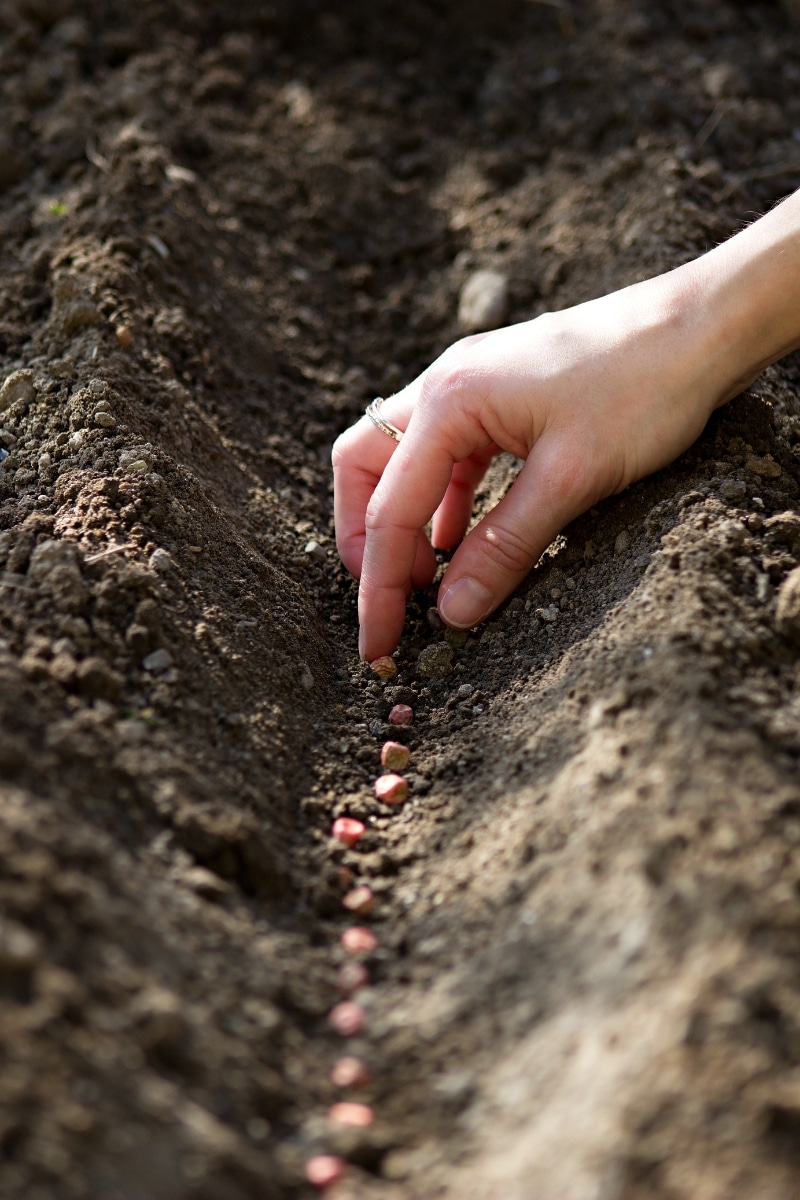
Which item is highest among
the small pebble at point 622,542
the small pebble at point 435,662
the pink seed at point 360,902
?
the pink seed at point 360,902

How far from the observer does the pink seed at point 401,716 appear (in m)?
1.80

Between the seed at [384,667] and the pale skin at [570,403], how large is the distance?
21 mm

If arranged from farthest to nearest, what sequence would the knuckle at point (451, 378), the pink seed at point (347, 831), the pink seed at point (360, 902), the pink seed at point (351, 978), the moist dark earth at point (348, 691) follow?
the knuckle at point (451, 378), the pink seed at point (347, 831), the pink seed at point (360, 902), the pink seed at point (351, 978), the moist dark earth at point (348, 691)

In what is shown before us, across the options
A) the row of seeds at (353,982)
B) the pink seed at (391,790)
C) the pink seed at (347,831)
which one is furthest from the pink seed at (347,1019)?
the pink seed at (391,790)

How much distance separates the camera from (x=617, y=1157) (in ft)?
3.39

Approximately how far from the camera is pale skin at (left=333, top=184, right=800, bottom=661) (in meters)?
1.77

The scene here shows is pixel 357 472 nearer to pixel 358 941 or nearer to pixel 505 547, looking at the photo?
pixel 505 547

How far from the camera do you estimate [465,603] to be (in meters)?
1.88

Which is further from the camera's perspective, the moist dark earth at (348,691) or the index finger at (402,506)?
the index finger at (402,506)

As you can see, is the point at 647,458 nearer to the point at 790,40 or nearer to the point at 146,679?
the point at 146,679

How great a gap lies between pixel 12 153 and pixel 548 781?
7.47ft

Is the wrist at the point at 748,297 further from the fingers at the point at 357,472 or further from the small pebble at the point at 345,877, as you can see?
the small pebble at the point at 345,877

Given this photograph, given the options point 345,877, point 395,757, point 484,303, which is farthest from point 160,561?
point 484,303

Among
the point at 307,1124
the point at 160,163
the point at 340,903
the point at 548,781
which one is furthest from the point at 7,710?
the point at 160,163
